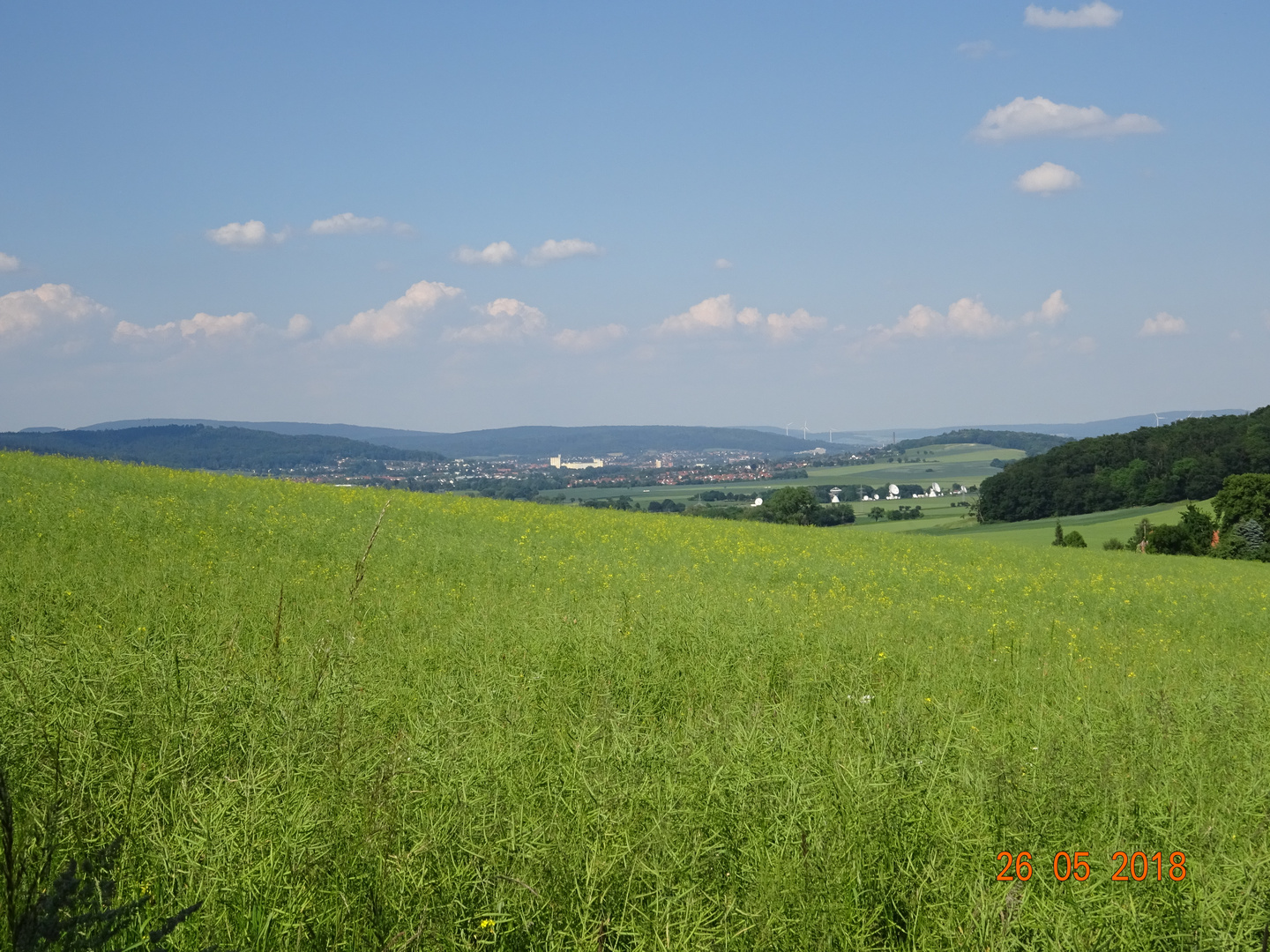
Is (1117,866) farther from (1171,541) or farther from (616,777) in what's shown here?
(1171,541)

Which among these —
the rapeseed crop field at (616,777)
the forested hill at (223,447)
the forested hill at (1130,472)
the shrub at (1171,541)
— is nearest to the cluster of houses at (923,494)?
the forested hill at (1130,472)

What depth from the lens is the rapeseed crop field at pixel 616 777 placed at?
3.06 m

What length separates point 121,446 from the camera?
66812mm

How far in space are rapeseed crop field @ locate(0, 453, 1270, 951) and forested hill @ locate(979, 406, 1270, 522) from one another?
67277 mm

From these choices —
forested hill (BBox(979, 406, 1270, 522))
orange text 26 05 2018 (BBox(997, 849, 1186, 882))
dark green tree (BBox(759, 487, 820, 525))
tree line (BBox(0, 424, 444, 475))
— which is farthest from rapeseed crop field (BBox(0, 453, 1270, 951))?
forested hill (BBox(979, 406, 1270, 522))

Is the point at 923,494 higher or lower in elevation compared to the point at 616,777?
lower

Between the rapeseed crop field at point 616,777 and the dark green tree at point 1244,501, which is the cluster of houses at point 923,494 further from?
the rapeseed crop field at point 616,777

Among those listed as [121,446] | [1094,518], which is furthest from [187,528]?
[1094,518]

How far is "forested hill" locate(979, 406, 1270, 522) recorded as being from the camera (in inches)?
2739

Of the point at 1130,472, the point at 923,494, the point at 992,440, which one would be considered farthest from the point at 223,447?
the point at 992,440

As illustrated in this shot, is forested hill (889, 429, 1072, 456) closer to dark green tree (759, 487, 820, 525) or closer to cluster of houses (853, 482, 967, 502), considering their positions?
cluster of houses (853, 482, 967, 502)

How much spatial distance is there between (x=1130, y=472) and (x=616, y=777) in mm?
79739

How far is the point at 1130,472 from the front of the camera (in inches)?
2820

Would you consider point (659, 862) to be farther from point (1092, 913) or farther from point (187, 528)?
point (187, 528)
